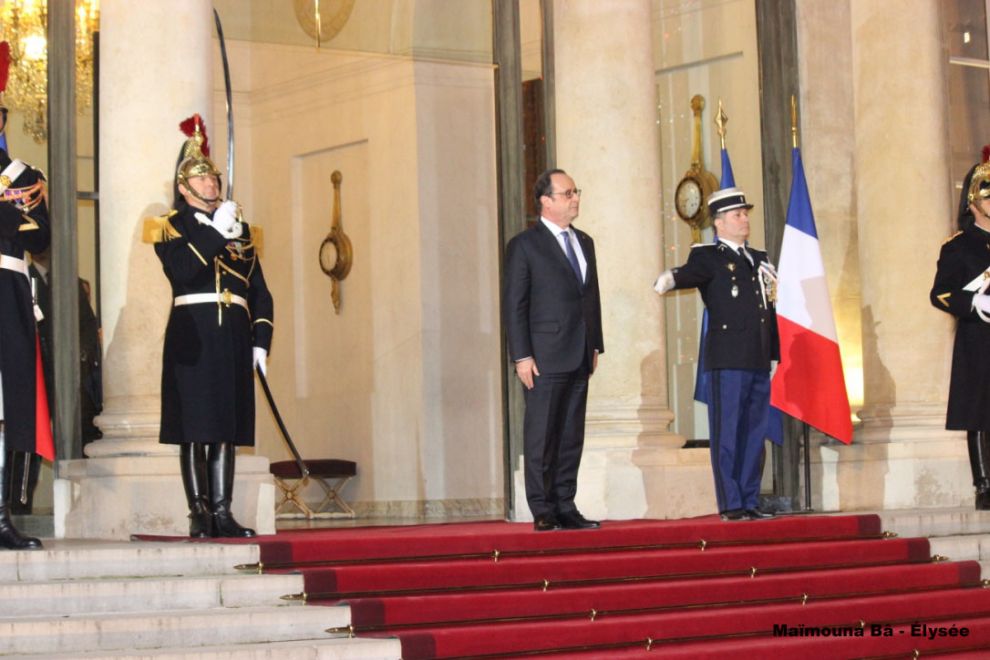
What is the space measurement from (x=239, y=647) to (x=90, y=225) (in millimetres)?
3662

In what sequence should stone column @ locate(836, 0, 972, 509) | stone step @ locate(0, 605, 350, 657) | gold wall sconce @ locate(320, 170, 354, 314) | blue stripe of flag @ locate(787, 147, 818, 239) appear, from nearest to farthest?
stone step @ locate(0, 605, 350, 657)
blue stripe of flag @ locate(787, 147, 818, 239)
stone column @ locate(836, 0, 972, 509)
gold wall sconce @ locate(320, 170, 354, 314)

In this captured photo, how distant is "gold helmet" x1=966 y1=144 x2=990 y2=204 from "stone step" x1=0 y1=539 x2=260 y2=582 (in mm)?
5304

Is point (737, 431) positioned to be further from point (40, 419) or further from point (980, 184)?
point (40, 419)

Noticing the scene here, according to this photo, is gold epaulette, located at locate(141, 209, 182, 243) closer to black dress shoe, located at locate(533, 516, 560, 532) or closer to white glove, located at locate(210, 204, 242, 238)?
white glove, located at locate(210, 204, 242, 238)

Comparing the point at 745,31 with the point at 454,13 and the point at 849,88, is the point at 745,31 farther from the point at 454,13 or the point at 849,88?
the point at 454,13

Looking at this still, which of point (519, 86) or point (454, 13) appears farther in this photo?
point (454, 13)

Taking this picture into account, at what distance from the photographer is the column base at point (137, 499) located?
31.0ft

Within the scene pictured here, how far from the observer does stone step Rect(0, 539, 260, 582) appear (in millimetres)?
7961

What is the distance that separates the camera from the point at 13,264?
8477mm

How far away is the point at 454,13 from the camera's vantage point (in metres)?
13.5

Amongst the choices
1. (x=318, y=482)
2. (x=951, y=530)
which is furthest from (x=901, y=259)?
(x=318, y=482)

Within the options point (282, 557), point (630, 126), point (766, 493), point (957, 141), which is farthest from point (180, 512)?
point (957, 141)

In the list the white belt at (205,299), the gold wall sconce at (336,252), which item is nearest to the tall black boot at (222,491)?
the white belt at (205,299)

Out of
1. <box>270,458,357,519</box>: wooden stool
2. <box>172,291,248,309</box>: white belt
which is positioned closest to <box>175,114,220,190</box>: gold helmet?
<box>172,291,248,309</box>: white belt
